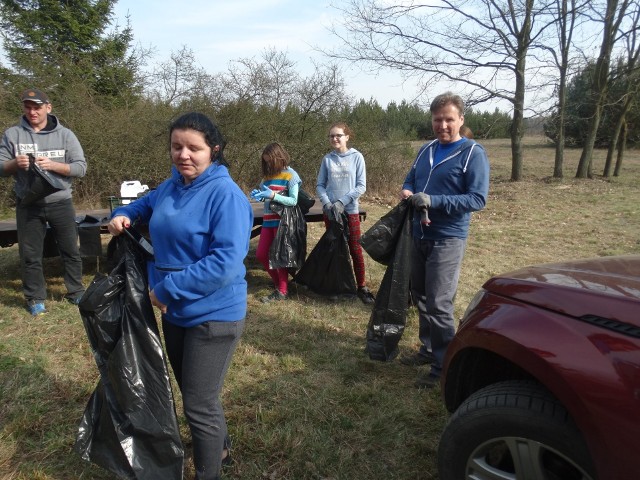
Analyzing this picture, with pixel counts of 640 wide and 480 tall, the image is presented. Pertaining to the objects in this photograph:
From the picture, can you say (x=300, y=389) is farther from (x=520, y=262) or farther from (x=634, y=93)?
(x=634, y=93)

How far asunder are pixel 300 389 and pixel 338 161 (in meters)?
2.39

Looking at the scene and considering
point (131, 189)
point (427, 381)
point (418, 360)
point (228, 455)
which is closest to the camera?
point (228, 455)

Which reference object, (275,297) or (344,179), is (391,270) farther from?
(275,297)

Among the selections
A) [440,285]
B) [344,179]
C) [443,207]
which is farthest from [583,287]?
[344,179]

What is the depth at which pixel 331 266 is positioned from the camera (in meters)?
4.91

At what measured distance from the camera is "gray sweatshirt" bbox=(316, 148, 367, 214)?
4.72m

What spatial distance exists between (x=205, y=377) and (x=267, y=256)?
2955 mm

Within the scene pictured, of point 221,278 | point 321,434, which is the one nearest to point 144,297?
point 221,278

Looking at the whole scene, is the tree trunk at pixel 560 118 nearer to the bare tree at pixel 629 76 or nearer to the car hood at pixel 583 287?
the bare tree at pixel 629 76

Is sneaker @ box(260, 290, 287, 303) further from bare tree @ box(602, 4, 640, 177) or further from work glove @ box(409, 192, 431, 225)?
bare tree @ box(602, 4, 640, 177)

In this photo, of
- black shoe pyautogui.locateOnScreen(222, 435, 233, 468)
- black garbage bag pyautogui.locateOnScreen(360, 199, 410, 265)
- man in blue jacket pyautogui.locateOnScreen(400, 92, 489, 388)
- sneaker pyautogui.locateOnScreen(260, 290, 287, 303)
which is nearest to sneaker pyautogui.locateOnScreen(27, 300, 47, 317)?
sneaker pyautogui.locateOnScreen(260, 290, 287, 303)

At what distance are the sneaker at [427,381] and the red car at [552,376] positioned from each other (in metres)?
1.13

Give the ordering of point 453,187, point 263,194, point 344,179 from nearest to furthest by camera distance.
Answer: point 453,187, point 263,194, point 344,179

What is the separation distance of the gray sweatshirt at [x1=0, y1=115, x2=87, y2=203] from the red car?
375 centimetres
